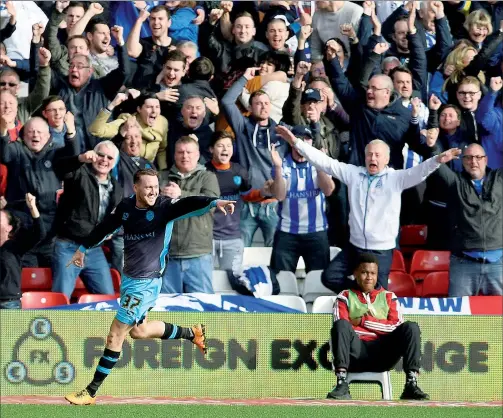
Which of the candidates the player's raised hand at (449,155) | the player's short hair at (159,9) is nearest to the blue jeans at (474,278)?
the player's raised hand at (449,155)

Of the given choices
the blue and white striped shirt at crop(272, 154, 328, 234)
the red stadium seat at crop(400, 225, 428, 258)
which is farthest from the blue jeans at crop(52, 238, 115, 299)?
the red stadium seat at crop(400, 225, 428, 258)

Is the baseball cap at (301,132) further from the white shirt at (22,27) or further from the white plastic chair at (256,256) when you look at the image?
the white shirt at (22,27)

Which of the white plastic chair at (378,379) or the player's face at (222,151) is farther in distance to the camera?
the player's face at (222,151)

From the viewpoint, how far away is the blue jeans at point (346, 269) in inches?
389

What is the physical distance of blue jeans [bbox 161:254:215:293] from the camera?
10078mm

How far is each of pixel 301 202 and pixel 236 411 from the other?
280cm

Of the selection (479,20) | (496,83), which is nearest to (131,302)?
(496,83)

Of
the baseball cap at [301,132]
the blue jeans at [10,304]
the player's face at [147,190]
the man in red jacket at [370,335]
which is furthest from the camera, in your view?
the baseball cap at [301,132]

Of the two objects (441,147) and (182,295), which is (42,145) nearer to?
(182,295)

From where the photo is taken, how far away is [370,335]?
8.84 meters

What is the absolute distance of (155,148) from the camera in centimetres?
1074

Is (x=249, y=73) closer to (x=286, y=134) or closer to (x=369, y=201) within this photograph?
(x=286, y=134)

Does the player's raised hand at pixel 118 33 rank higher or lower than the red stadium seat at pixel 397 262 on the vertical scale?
higher

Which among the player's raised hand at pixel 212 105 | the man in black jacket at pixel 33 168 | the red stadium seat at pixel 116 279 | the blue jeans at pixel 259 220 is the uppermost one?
the player's raised hand at pixel 212 105
